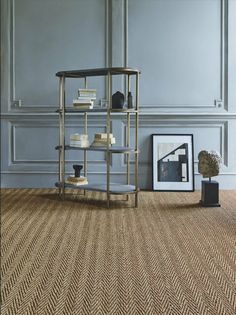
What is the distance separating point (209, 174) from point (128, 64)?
1.44 metres

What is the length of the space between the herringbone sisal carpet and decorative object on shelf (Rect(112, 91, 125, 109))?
786 millimetres

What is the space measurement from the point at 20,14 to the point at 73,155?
4.82 ft

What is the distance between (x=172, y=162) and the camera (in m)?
4.43

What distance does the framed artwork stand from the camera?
14.4 feet

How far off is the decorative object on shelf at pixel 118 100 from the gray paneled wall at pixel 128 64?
82 centimetres

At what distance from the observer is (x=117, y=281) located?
1.94m

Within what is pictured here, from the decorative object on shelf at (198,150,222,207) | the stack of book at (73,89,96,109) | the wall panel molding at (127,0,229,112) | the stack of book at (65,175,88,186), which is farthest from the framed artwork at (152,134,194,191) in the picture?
the stack of book at (73,89,96,109)

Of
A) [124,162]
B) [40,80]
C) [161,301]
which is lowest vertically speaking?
[161,301]

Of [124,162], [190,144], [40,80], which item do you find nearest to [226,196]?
[190,144]

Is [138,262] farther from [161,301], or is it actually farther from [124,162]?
[124,162]

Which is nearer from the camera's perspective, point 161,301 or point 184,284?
point 161,301

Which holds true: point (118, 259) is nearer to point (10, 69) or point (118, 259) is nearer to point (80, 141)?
point (80, 141)

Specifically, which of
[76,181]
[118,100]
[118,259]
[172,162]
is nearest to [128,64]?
[118,100]

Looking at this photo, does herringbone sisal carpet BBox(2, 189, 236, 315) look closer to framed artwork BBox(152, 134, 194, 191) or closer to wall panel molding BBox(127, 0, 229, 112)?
framed artwork BBox(152, 134, 194, 191)
